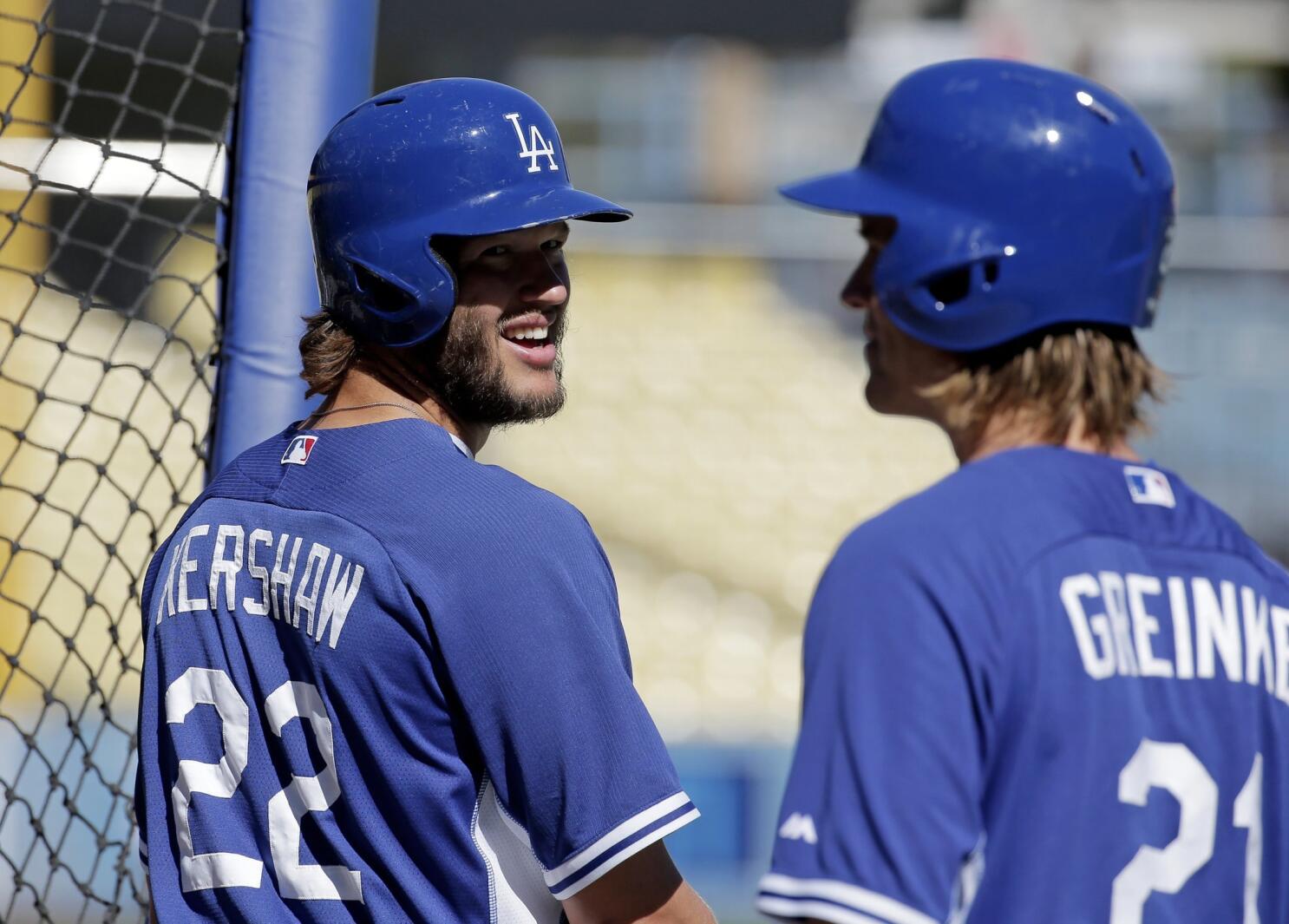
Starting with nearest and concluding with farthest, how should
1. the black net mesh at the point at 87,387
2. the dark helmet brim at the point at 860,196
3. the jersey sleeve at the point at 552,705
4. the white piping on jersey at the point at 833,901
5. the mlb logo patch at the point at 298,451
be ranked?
the white piping on jersey at the point at 833,901
the dark helmet brim at the point at 860,196
the jersey sleeve at the point at 552,705
the mlb logo patch at the point at 298,451
the black net mesh at the point at 87,387

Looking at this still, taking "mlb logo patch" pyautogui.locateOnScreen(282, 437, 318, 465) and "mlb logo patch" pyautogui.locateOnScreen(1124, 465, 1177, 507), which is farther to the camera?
"mlb logo patch" pyautogui.locateOnScreen(282, 437, 318, 465)

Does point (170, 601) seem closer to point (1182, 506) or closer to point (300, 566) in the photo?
point (300, 566)

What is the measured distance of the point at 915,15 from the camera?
11.7 meters

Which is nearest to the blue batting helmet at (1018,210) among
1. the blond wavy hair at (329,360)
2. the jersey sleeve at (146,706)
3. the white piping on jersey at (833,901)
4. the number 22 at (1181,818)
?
the number 22 at (1181,818)

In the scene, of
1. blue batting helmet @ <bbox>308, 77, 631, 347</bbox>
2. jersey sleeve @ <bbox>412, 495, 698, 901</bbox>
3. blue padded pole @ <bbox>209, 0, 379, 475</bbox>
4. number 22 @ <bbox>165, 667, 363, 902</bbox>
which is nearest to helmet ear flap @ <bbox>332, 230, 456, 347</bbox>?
blue batting helmet @ <bbox>308, 77, 631, 347</bbox>

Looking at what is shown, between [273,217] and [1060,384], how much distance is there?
1.61 meters

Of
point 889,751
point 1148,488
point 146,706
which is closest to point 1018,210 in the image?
point 1148,488

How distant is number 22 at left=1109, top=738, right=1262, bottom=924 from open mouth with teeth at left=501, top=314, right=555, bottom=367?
3.36 ft

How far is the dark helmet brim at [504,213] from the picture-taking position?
2.01 meters

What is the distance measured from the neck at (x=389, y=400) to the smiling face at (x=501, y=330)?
0.02 meters

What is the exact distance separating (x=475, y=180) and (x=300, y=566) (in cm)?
59

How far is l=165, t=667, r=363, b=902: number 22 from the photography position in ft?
5.93

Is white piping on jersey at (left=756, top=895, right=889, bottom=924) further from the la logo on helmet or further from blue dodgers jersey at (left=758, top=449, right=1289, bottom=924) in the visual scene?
the la logo on helmet

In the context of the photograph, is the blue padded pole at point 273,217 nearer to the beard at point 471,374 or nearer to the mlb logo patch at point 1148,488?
the beard at point 471,374
